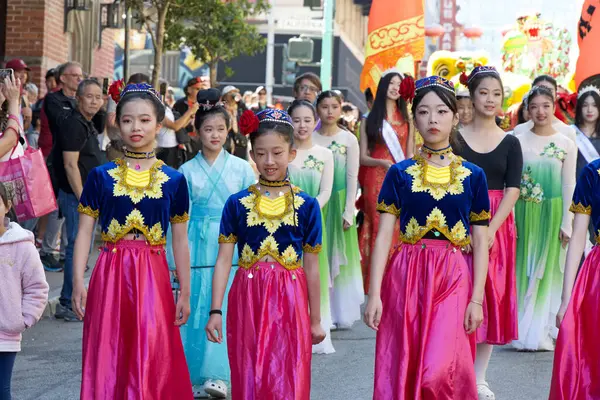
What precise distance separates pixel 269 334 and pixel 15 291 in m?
1.24

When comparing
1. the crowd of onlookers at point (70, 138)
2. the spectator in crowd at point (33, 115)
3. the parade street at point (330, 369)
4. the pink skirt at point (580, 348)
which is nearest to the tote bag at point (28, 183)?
the crowd of onlookers at point (70, 138)

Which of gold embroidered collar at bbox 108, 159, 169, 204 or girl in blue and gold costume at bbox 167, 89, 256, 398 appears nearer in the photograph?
gold embroidered collar at bbox 108, 159, 169, 204

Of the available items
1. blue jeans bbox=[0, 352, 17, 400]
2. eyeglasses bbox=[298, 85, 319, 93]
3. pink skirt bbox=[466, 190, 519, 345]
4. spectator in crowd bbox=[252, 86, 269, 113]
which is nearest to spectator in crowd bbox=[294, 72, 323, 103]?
eyeglasses bbox=[298, 85, 319, 93]

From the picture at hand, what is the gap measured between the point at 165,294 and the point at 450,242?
1.45 metres

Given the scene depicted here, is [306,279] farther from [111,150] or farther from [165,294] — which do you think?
[111,150]

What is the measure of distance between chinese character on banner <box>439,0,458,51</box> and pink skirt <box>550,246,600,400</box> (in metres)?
76.4

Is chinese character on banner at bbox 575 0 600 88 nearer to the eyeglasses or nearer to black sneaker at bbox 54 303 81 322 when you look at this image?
the eyeglasses

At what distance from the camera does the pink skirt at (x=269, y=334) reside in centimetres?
561

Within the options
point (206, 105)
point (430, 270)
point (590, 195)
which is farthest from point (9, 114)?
point (590, 195)

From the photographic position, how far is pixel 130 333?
18.9ft

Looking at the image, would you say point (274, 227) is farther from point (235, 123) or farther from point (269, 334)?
point (235, 123)

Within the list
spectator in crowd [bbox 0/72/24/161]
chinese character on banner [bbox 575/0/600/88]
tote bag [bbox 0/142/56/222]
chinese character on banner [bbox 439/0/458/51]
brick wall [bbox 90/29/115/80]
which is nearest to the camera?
spectator in crowd [bbox 0/72/24/161]

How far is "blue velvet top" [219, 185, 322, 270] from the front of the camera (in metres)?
5.84

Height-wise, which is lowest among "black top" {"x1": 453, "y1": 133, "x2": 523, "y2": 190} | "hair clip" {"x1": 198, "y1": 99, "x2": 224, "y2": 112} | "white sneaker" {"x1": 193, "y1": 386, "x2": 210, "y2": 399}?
"white sneaker" {"x1": 193, "y1": 386, "x2": 210, "y2": 399}
